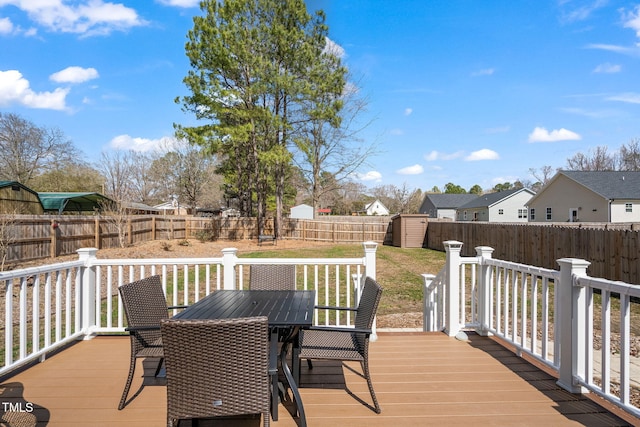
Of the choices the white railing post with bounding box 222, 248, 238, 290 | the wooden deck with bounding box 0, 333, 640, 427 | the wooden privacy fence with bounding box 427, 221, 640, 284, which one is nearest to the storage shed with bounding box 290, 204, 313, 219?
the wooden privacy fence with bounding box 427, 221, 640, 284

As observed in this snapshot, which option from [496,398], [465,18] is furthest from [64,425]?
[465,18]

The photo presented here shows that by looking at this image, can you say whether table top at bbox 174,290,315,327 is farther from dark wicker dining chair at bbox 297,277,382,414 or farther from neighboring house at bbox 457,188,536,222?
neighboring house at bbox 457,188,536,222

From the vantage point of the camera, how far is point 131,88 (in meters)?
15.9

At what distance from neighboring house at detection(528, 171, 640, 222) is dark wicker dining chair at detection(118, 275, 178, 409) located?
23.4m

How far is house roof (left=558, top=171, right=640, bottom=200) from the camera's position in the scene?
19203 mm

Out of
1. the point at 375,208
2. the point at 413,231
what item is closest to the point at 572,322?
the point at 413,231

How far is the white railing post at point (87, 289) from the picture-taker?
3821 millimetres

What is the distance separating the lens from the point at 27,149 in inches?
1038

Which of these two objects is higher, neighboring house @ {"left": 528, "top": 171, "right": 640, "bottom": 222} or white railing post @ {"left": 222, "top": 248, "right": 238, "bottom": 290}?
neighboring house @ {"left": 528, "top": 171, "right": 640, "bottom": 222}

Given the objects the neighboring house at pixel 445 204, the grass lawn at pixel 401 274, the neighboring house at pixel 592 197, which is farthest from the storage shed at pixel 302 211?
the neighboring house at pixel 592 197

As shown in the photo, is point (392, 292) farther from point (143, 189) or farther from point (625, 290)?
point (143, 189)

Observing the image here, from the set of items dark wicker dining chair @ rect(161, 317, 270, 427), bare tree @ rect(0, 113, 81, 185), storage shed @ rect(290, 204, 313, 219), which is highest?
bare tree @ rect(0, 113, 81, 185)

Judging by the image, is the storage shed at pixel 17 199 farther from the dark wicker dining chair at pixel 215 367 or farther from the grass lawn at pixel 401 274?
the dark wicker dining chair at pixel 215 367

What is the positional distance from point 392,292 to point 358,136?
17.6 meters
